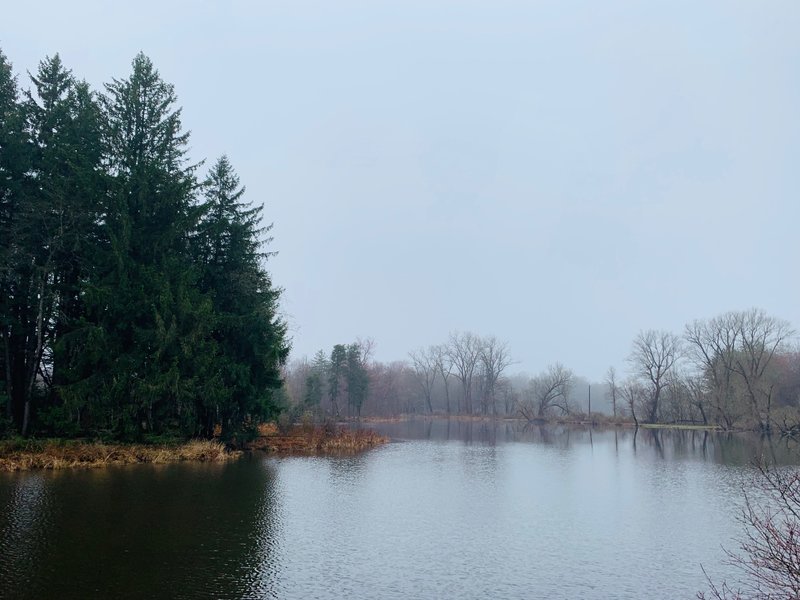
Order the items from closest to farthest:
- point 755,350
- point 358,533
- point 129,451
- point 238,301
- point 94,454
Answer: point 358,533 → point 94,454 → point 129,451 → point 238,301 → point 755,350

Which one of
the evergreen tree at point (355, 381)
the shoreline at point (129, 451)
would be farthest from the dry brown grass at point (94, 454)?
the evergreen tree at point (355, 381)

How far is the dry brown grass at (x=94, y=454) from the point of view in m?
23.9

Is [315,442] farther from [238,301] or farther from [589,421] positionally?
[589,421]

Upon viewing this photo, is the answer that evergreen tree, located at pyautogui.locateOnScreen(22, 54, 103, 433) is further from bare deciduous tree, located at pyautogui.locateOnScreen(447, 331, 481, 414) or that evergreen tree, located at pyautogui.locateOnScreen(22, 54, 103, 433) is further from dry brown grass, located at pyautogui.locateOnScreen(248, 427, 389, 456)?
bare deciduous tree, located at pyautogui.locateOnScreen(447, 331, 481, 414)

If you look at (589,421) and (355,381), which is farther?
(589,421)

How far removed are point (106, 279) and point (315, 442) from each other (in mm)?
16239

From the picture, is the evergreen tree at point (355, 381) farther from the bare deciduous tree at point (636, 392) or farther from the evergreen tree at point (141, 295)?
the evergreen tree at point (141, 295)

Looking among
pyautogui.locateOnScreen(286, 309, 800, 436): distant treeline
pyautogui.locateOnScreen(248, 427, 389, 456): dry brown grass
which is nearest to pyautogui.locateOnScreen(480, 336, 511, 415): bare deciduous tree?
pyautogui.locateOnScreen(286, 309, 800, 436): distant treeline

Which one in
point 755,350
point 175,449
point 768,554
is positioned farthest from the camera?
point 755,350

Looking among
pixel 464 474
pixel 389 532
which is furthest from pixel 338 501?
pixel 464 474

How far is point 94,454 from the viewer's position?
2591 centimetres

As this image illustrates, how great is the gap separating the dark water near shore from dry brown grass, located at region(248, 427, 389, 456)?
8.66 metres

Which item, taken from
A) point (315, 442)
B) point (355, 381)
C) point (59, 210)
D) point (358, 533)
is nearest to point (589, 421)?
point (355, 381)

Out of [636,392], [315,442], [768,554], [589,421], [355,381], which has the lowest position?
[589,421]
